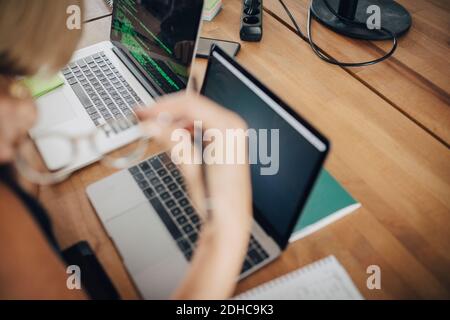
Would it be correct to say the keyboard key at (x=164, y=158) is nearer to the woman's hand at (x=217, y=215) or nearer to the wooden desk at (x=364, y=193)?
the wooden desk at (x=364, y=193)

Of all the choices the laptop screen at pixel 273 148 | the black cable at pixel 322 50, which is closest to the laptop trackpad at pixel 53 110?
the laptop screen at pixel 273 148

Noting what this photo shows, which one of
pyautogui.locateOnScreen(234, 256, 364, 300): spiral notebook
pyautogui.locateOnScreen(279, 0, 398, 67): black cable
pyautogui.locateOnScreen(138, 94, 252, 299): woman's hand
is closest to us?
pyautogui.locateOnScreen(138, 94, 252, 299): woman's hand

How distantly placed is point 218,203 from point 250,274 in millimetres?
207

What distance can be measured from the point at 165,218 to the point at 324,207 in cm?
31

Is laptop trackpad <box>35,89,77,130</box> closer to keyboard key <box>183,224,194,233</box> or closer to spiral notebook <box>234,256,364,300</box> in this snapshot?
keyboard key <box>183,224,194,233</box>

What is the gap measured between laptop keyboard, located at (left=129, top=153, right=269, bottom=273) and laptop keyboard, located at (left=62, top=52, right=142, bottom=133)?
0.13m

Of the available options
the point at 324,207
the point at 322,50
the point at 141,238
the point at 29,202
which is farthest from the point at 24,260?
the point at 322,50

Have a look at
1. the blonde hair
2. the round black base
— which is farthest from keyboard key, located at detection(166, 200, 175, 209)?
the round black base

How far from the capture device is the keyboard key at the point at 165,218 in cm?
64

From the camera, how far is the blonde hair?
22.9 inches

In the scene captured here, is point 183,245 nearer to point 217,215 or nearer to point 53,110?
point 217,215

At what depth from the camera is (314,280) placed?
1.95 feet

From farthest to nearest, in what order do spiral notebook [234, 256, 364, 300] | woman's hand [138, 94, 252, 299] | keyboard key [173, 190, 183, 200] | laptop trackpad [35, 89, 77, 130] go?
laptop trackpad [35, 89, 77, 130] → keyboard key [173, 190, 183, 200] → spiral notebook [234, 256, 364, 300] → woman's hand [138, 94, 252, 299]

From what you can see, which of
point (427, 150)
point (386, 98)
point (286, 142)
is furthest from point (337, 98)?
point (286, 142)
